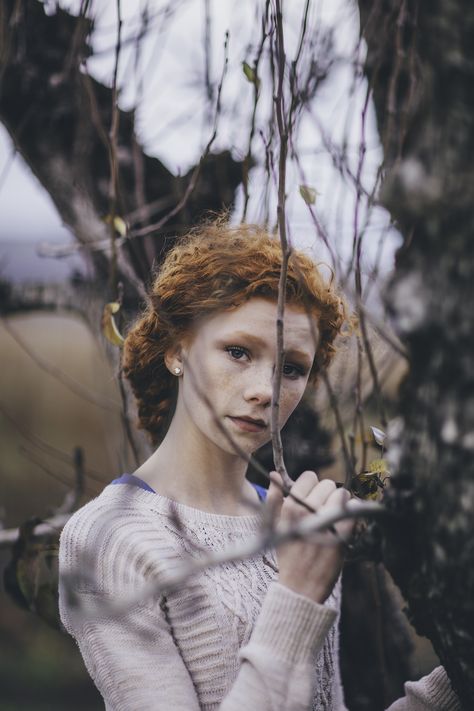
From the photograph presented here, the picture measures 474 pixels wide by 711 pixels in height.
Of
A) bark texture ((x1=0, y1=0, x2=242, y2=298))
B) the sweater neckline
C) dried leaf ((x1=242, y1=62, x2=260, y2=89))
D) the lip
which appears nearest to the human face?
the lip

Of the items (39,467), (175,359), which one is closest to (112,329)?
(175,359)

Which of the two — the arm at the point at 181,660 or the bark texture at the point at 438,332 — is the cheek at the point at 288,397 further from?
the bark texture at the point at 438,332

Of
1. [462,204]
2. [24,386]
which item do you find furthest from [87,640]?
[24,386]

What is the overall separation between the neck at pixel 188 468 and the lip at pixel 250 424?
15 cm

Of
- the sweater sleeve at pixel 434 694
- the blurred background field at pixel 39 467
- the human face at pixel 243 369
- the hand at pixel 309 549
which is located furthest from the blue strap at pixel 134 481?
the blurred background field at pixel 39 467

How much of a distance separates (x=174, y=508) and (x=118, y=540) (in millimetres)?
110

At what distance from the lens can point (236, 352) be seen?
1309 mm

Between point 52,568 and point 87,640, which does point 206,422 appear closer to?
point 87,640

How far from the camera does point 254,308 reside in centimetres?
133

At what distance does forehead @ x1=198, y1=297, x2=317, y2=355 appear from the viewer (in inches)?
50.9

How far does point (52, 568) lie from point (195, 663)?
2.68ft

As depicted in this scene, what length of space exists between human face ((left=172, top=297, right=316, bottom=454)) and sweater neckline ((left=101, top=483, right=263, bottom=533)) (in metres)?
0.13

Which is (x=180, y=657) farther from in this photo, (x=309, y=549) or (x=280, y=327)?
(x=280, y=327)

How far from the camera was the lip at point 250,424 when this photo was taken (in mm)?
1252
